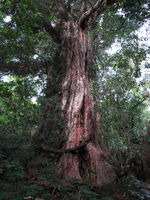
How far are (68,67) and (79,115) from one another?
226 cm

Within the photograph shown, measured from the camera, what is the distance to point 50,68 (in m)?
6.24

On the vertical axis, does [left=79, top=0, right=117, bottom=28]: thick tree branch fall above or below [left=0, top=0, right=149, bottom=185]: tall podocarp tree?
above

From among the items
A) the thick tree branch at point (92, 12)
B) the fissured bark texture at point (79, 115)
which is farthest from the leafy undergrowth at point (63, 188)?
the thick tree branch at point (92, 12)

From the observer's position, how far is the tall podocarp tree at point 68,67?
13.1ft

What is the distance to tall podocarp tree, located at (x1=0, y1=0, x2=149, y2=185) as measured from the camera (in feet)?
13.1

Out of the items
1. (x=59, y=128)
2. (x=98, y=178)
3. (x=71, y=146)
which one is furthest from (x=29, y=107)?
(x=98, y=178)

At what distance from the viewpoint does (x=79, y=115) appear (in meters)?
Answer: 4.76

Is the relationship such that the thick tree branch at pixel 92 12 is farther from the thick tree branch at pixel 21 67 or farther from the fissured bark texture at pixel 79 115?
the thick tree branch at pixel 21 67

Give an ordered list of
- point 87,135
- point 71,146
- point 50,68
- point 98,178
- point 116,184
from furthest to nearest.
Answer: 1. point 50,68
2. point 87,135
3. point 71,146
4. point 98,178
5. point 116,184

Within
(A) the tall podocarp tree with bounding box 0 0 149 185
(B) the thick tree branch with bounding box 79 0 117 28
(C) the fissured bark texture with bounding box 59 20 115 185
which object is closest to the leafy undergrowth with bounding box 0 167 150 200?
(C) the fissured bark texture with bounding box 59 20 115 185

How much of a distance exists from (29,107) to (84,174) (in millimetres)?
2486

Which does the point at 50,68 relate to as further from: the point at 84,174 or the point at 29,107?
the point at 84,174

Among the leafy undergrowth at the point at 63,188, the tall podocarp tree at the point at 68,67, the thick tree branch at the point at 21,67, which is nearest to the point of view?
the leafy undergrowth at the point at 63,188

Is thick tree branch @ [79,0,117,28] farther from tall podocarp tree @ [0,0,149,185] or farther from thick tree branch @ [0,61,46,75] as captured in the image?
thick tree branch @ [0,61,46,75]
